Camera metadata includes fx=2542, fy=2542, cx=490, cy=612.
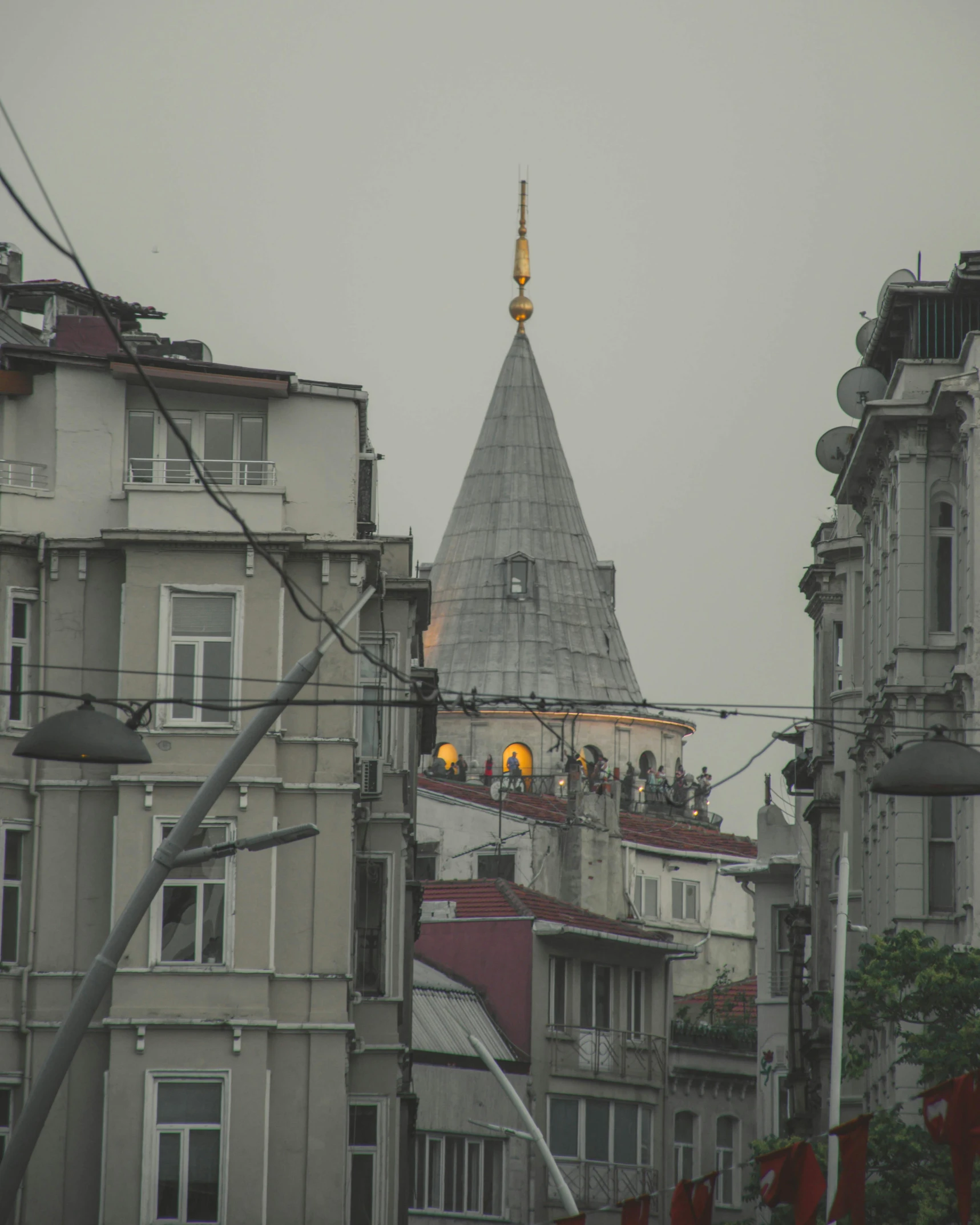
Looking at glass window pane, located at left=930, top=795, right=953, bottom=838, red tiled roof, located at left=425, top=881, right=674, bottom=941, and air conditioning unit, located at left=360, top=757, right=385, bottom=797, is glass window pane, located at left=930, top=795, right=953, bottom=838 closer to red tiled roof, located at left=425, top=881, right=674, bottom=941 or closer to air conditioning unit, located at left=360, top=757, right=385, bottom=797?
air conditioning unit, located at left=360, top=757, right=385, bottom=797

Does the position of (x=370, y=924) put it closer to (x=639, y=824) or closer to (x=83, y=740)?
(x=83, y=740)

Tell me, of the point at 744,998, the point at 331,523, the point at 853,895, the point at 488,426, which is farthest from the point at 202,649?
the point at 488,426

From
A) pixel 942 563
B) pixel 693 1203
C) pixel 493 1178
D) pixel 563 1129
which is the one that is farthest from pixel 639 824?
pixel 693 1203

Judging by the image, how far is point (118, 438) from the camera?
39469 millimetres

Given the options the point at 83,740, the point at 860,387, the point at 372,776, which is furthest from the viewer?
the point at 860,387

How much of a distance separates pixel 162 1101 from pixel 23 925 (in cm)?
335

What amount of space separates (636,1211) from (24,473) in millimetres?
14936

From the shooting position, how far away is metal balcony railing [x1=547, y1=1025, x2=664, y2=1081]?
64.3 m

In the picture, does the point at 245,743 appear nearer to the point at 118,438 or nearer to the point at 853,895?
the point at 118,438

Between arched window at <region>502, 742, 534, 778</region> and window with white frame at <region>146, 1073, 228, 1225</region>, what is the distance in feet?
265

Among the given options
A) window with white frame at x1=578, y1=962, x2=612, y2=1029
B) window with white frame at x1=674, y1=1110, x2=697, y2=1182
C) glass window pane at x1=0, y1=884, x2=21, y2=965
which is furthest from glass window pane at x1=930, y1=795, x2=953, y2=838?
window with white frame at x1=674, y1=1110, x2=697, y2=1182

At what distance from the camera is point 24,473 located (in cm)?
3925

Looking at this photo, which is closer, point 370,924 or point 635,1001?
point 370,924

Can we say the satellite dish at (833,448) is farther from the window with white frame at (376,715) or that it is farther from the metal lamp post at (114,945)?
the metal lamp post at (114,945)
